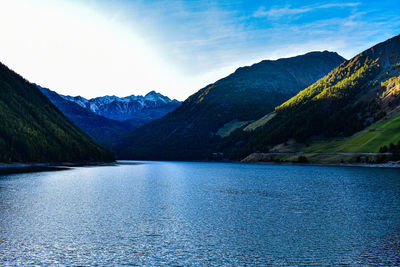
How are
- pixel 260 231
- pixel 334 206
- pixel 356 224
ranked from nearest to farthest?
1. pixel 260 231
2. pixel 356 224
3. pixel 334 206

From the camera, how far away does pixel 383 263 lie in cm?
2955

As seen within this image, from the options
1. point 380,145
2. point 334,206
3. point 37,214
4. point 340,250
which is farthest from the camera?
point 380,145

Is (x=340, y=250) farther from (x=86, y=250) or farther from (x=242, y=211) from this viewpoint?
(x=86, y=250)

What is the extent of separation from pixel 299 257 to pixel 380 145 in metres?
194

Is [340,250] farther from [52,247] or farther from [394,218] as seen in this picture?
[52,247]

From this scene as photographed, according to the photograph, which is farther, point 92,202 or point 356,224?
point 92,202

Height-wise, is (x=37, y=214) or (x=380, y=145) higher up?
(x=380, y=145)

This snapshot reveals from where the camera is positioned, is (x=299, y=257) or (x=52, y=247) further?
(x=52, y=247)

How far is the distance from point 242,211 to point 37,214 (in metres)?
36.5

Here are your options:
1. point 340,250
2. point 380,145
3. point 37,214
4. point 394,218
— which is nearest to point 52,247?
point 37,214

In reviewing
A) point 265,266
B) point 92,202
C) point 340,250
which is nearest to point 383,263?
point 340,250

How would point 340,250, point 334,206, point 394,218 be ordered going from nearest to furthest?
point 340,250 → point 394,218 → point 334,206

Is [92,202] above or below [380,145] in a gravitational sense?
below

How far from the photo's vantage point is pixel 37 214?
53188mm
